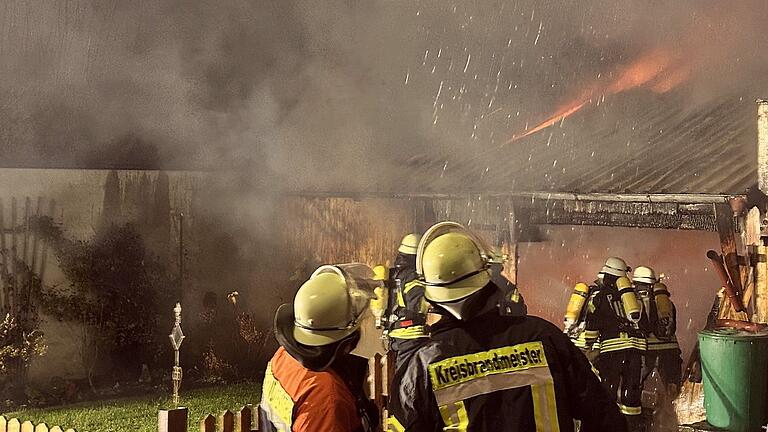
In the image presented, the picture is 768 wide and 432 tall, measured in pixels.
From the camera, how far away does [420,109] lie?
31.7ft

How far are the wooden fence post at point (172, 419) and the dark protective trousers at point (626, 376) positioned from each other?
103 inches

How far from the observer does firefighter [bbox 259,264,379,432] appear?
8.51 ft

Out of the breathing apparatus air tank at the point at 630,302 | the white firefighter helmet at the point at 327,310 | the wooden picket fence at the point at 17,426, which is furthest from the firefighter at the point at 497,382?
the breathing apparatus air tank at the point at 630,302

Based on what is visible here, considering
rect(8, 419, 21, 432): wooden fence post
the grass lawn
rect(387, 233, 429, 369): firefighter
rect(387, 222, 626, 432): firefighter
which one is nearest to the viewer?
rect(387, 222, 626, 432): firefighter

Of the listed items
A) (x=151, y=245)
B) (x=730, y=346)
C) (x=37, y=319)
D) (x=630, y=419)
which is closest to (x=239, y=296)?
(x=151, y=245)

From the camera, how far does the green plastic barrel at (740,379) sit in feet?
16.3

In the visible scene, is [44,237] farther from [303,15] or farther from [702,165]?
[702,165]

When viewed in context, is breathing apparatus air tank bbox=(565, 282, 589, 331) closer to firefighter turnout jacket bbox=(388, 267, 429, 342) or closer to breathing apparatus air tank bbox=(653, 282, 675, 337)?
breathing apparatus air tank bbox=(653, 282, 675, 337)

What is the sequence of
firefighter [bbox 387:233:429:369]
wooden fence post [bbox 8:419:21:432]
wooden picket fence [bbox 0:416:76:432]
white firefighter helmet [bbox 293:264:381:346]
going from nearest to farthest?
white firefighter helmet [bbox 293:264:381:346], wooden picket fence [bbox 0:416:76:432], wooden fence post [bbox 8:419:21:432], firefighter [bbox 387:233:429:369]

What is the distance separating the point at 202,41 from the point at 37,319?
3020 mm

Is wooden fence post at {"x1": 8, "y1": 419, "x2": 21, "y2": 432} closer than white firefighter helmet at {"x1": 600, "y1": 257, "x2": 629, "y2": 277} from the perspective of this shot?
Yes

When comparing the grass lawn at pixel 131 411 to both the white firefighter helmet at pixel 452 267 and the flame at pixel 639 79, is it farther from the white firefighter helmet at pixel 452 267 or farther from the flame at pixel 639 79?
the white firefighter helmet at pixel 452 267

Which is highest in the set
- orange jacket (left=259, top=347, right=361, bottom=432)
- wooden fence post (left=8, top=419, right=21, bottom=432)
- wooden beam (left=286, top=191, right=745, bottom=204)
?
wooden beam (left=286, top=191, right=745, bottom=204)

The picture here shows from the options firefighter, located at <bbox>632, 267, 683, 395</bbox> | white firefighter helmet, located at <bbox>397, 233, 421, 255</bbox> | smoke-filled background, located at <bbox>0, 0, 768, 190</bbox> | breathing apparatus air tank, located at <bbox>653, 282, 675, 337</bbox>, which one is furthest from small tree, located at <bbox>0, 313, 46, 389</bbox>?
breathing apparatus air tank, located at <bbox>653, 282, 675, 337</bbox>
